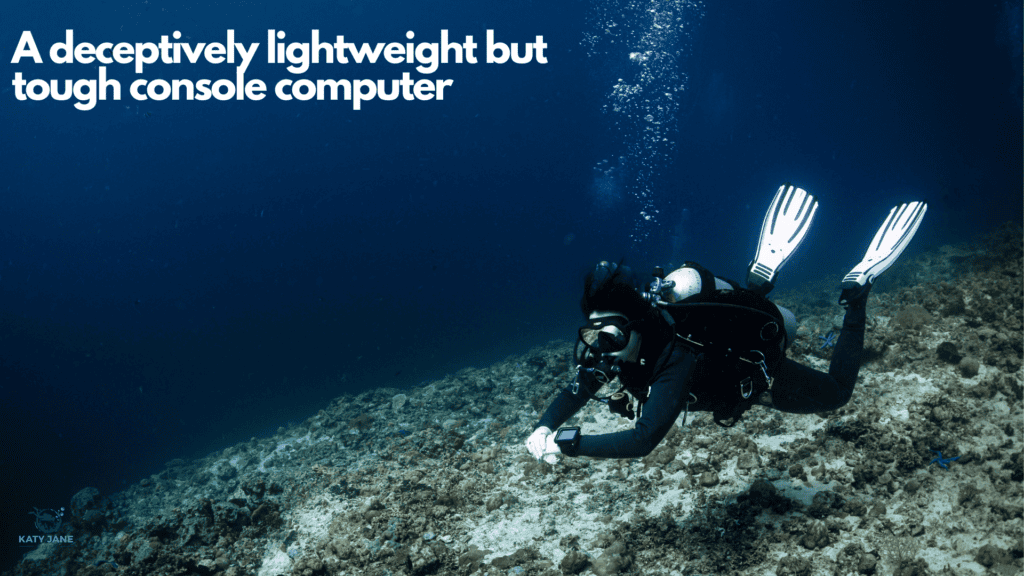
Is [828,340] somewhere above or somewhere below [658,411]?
below

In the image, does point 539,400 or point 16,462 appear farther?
point 16,462

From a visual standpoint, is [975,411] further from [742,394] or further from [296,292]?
[296,292]

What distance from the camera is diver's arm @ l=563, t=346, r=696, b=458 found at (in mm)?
2400

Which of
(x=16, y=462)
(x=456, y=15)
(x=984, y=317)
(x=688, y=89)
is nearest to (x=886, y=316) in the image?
(x=984, y=317)

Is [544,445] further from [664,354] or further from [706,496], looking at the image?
[706,496]

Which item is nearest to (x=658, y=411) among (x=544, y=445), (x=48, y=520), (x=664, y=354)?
(x=664, y=354)

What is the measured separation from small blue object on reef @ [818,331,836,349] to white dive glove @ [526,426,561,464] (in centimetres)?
518

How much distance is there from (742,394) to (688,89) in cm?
4091

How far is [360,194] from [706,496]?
251ft

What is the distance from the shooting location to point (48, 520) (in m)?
9.02

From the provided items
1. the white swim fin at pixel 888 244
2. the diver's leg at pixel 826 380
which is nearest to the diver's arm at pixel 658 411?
the diver's leg at pixel 826 380

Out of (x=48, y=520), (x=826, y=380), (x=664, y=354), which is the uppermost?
(x=664, y=354)

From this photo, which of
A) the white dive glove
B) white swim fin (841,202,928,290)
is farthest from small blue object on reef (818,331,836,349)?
the white dive glove

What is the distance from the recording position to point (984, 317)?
576 cm
